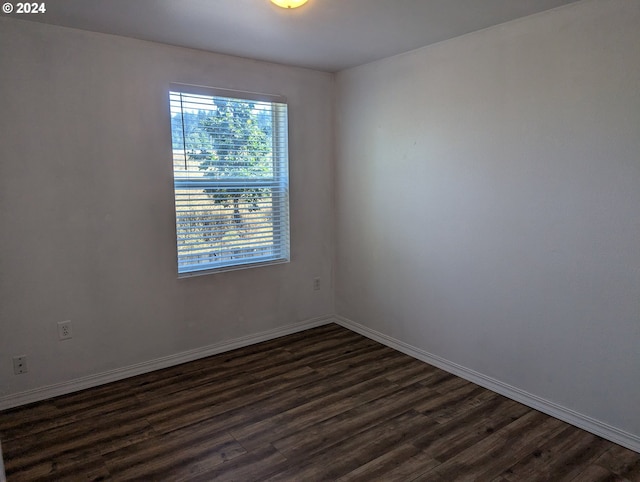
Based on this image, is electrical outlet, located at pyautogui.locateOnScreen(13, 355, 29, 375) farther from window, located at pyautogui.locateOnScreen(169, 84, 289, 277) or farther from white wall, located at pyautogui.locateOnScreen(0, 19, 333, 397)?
window, located at pyautogui.locateOnScreen(169, 84, 289, 277)

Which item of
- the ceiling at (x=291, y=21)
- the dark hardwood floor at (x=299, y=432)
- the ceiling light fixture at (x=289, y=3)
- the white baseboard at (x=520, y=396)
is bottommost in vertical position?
the dark hardwood floor at (x=299, y=432)

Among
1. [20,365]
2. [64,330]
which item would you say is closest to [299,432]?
[64,330]

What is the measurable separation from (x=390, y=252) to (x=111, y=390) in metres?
2.35

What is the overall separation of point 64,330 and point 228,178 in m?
1.59

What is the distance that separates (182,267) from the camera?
11.0ft

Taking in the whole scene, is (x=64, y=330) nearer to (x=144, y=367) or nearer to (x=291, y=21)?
(x=144, y=367)

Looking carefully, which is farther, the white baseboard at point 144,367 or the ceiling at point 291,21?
the white baseboard at point 144,367

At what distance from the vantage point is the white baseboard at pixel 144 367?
2.82 meters

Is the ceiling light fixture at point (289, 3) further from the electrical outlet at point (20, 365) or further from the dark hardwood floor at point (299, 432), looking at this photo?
the electrical outlet at point (20, 365)

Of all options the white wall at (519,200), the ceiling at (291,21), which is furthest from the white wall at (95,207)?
the white wall at (519,200)

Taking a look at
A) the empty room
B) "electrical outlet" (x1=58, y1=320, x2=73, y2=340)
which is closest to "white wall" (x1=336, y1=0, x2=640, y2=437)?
the empty room

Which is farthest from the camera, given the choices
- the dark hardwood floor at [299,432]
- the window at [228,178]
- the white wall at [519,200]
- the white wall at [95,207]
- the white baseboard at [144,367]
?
the window at [228,178]

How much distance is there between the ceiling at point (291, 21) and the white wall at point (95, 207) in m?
0.19

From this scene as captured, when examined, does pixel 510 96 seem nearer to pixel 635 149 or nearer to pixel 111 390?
pixel 635 149
